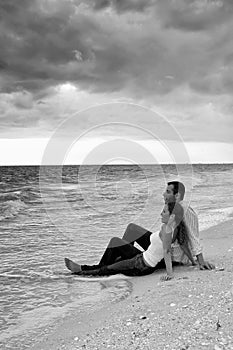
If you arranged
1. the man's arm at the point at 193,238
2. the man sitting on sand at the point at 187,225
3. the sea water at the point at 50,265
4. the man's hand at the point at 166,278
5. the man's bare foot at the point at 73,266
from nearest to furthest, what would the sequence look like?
the sea water at the point at 50,265, the man's hand at the point at 166,278, the man sitting on sand at the point at 187,225, the man's arm at the point at 193,238, the man's bare foot at the point at 73,266

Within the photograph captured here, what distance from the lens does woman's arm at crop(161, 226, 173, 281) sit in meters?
6.23

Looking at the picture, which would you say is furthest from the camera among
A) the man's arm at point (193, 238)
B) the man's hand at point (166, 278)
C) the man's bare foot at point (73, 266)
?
the man's bare foot at point (73, 266)

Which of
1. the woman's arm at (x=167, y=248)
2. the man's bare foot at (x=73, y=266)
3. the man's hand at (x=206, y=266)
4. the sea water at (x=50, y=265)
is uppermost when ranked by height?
the woman's arm at (x=167, y=248)

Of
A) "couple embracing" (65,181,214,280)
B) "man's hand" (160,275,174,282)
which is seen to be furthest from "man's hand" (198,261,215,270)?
"man's hand" (160,275,174,282)

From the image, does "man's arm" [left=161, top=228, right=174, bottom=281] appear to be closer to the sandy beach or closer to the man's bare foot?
the sandy beach

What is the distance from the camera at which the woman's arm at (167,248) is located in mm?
6230

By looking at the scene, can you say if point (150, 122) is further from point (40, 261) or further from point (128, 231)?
point (40, 261)

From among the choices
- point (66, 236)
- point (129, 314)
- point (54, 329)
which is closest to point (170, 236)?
point (129, 314)

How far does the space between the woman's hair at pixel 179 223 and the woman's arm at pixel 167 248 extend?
0.77 feet

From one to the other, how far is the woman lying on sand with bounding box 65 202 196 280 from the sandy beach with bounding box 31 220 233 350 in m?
0.56

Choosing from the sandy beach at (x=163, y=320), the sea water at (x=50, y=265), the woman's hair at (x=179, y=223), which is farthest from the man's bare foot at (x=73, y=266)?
the woman's hair at (x=179, y=223)

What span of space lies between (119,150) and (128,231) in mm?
1613

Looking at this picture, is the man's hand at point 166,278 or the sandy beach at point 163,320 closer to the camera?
the sandy beach at point 163,320

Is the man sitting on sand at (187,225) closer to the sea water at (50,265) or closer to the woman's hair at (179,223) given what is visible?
the woman's hair at (179,223)
